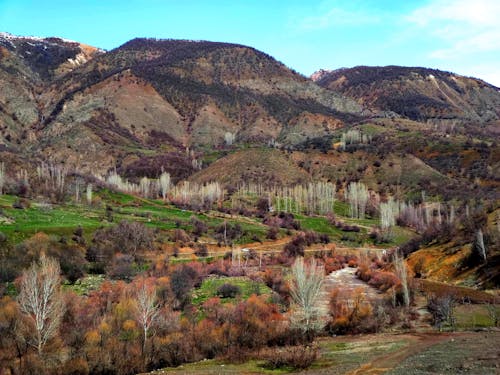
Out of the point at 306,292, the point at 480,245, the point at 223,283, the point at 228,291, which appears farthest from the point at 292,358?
the point at 480,245

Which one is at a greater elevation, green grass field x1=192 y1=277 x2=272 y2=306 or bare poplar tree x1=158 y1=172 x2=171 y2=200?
bare poplar tree x1=158 y1=172 x2=171 y2=200

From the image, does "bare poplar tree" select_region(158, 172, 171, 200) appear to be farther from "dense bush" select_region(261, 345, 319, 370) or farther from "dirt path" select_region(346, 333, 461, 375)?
"dense bush" select_region(261, 345, 319, 370)

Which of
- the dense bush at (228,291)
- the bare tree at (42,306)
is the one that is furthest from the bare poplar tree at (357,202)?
the bare tree at (42,306)

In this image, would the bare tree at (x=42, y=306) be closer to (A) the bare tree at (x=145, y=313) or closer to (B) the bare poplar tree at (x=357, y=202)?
(A) the bare tree at (x=145, y=313)

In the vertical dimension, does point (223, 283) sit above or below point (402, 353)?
below

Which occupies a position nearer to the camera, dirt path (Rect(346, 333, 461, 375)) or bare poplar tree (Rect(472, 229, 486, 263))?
dirt path (Rect(346, 333, 461, 375))

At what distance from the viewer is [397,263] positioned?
5519 cm

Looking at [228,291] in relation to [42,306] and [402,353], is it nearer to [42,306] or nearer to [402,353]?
[42,306]

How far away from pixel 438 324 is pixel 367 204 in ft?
338

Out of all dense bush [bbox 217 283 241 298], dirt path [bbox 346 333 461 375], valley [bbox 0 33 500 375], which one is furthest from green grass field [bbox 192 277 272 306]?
dirt path [bbox 346 333 461 375]

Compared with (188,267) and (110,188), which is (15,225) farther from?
(110,188)

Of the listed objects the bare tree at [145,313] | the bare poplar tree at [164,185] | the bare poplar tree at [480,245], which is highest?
the bare poplar tree at [164,185]

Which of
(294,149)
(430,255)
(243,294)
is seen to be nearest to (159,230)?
(243,294)

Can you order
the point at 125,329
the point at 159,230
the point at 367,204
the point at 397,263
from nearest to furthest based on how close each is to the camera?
the point at 125,329
the point at 397,263
the point at 159,230
the point at 367,204
